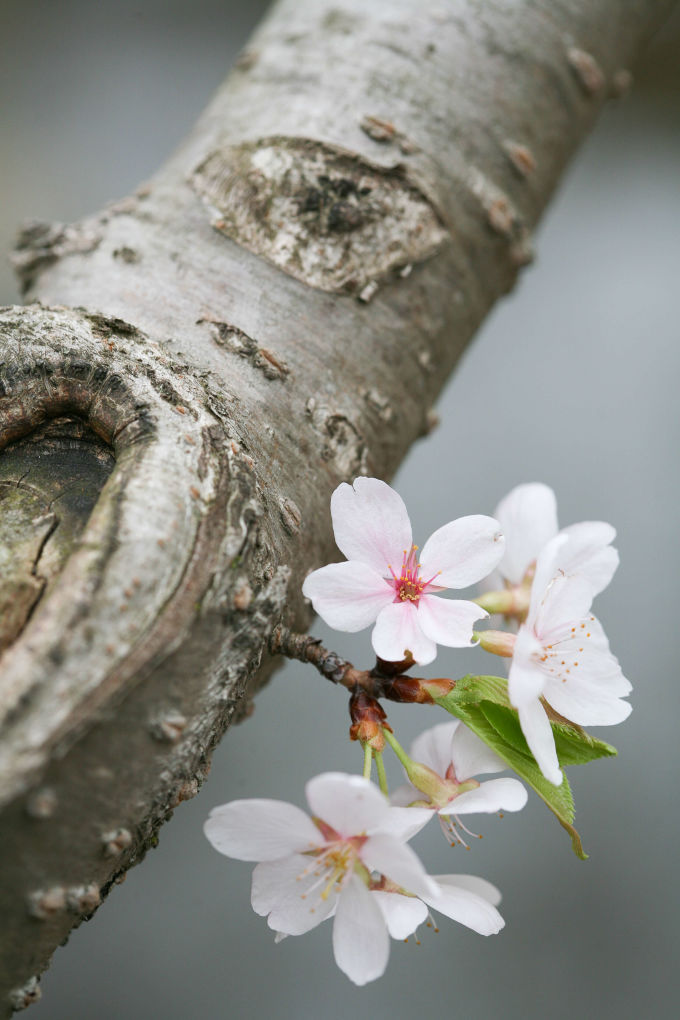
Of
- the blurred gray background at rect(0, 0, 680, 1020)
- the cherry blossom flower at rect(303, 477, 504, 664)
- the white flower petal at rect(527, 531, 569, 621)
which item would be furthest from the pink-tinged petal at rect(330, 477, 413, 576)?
the blurred gray background at rect(0, 0, 680, 1020)

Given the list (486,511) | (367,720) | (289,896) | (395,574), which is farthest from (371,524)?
(486,511)

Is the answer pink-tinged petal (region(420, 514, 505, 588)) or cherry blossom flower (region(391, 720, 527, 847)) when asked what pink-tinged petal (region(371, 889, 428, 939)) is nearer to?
cherry blossom flower (region(391, 720, 527, 847))

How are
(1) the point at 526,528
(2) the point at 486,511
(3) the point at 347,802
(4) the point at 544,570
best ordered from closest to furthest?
(3) the point at 347,802, (4) the point at 544,570, (1) the point at 526,528, (2) the point at 486,511

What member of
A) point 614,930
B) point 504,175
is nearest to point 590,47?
point 504,175

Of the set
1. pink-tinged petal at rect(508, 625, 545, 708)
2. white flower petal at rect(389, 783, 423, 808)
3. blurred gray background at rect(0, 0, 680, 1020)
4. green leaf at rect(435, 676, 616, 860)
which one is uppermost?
pink-tinged petal at rect(508, 625, 545, 708)

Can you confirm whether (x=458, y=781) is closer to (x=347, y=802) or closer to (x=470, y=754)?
(x=470, y=754)
